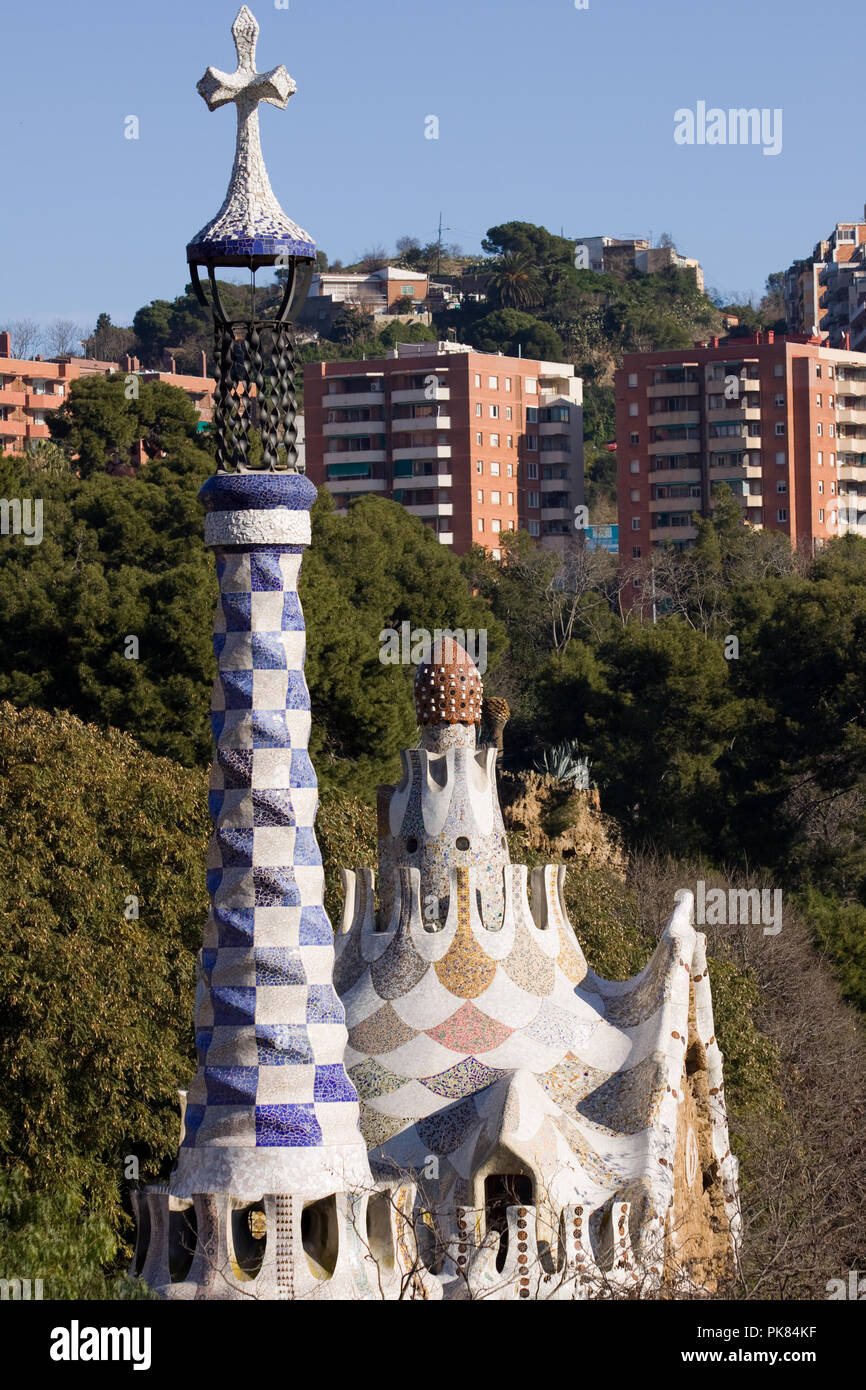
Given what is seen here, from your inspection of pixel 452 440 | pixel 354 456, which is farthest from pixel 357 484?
pixel 452 440

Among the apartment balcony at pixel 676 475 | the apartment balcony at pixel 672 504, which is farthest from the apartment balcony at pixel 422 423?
the apartment balcony at pixel 672 504

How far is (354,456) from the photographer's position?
89250 millimetres

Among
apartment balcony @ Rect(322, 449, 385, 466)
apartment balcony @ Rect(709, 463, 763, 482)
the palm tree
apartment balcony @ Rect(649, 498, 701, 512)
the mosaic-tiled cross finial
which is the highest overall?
the palm tree

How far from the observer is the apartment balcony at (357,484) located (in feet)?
289

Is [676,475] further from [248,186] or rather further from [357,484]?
[248,186]

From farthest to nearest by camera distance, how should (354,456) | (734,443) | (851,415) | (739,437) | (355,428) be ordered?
(354,456) < (355,428) < (851,415) < (734,443) < (739,437)

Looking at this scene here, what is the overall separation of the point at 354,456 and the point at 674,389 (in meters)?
12.3

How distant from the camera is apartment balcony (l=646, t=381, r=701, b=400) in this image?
83562 mm

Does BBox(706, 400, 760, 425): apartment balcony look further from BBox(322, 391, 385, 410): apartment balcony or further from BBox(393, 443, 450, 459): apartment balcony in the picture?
BBox(322, 391, 385, 410): apartment balcony

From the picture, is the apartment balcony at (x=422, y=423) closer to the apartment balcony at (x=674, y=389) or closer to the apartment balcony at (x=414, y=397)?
the apartment balcony at (x=414, y=397)

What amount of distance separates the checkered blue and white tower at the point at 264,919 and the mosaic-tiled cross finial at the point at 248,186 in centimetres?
116

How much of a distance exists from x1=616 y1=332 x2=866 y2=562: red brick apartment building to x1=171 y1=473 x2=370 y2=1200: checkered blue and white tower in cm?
6925

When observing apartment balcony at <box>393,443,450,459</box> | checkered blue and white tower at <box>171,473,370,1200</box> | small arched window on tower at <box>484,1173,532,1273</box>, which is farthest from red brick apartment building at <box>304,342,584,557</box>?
checkered blue and white tower at <box>171,473,370,1200</box>
